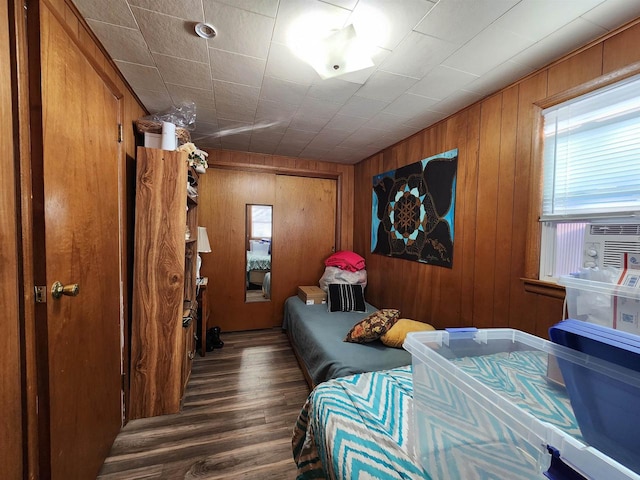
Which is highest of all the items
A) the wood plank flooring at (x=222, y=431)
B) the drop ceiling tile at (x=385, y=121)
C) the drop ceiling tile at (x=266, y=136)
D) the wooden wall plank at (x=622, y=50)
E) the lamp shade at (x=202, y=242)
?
the drop ceiling tile at (x=266, y=136)

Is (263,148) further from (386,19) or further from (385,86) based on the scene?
(386,19)

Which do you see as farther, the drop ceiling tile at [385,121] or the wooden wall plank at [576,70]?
the drop ceiling tile at [385,121]

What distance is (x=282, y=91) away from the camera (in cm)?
183

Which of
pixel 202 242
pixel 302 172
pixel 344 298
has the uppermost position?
pixel 302 172

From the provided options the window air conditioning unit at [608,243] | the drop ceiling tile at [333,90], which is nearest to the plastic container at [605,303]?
the window air conditioning unit at [608,243]

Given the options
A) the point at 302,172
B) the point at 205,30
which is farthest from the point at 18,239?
the point at 302,172

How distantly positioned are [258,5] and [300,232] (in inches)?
106

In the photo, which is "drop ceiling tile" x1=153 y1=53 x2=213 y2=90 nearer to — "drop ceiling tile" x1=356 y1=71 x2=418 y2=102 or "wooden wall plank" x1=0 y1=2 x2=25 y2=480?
"wooden wall plank" x1=0 y1=2 x2=25 y2=480

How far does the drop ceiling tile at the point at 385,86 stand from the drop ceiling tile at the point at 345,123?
14.8 inches

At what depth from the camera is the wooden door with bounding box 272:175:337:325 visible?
141 inches

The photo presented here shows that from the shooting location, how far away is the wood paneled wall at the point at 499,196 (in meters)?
1.36

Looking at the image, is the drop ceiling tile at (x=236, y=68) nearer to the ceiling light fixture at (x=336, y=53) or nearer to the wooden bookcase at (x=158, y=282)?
the ceiling light fixture at (x=336, y=53)

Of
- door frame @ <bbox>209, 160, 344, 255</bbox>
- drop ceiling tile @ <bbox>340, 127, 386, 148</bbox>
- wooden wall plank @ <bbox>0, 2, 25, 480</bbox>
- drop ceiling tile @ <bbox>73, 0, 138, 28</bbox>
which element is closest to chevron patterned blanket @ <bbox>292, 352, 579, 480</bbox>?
wooden wall plank @ <bbox>0, 2, 25, 480</bbox>

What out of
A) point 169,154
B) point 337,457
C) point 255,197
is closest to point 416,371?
point 337,457
